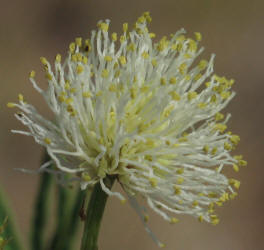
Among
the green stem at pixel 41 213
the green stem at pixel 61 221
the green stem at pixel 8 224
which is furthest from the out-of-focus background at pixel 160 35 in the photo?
the green stem at pixel 8 224

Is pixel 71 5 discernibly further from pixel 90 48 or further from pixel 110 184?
pixel 110 184

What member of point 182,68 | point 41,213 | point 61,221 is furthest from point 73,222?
point 182,68

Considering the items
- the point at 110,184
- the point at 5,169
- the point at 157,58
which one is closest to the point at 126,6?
the point at 5,169

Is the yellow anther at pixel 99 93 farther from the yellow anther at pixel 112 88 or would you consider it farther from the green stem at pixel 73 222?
the green stem at pixel 73 222

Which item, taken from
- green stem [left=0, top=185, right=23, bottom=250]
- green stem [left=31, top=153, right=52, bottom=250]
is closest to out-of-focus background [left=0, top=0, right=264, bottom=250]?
green stem [left=31, top=153, right=52, bottom=250]

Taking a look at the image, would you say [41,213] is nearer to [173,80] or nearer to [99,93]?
[99,93]

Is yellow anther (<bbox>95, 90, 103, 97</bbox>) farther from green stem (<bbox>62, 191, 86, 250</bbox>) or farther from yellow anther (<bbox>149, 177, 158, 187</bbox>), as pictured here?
green stem (<bbox>62, 191, 86, 250</bbox>)
